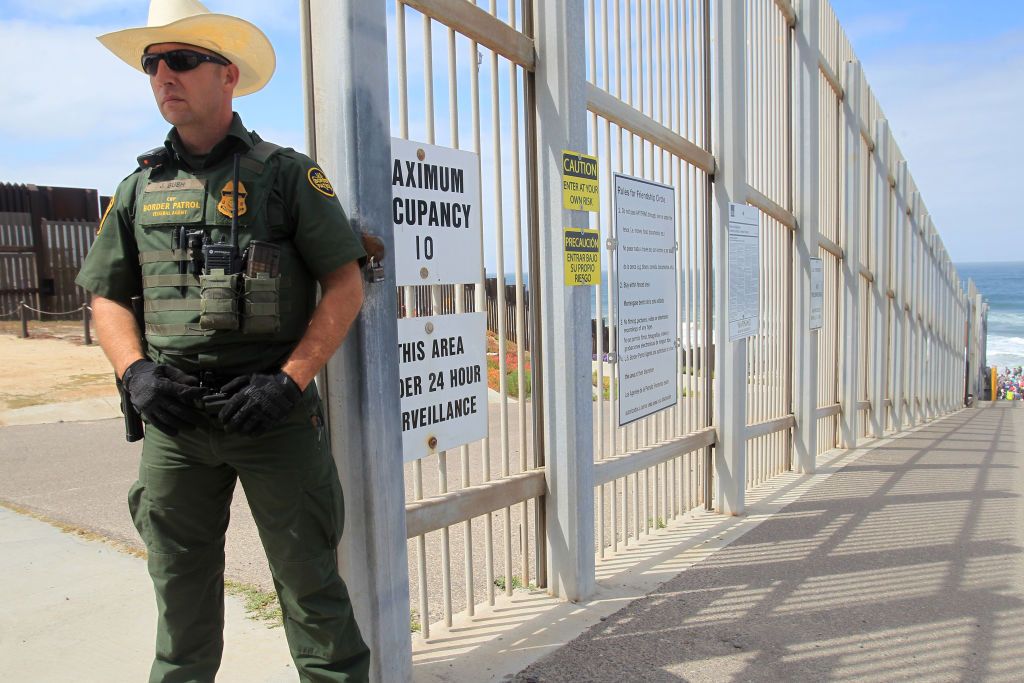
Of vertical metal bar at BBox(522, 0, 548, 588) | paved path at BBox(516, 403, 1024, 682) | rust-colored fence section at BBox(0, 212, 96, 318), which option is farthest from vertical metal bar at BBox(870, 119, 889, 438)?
rust-colored fence section at BBox(0, 212, 96, 318)

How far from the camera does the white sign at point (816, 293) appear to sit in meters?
7.47

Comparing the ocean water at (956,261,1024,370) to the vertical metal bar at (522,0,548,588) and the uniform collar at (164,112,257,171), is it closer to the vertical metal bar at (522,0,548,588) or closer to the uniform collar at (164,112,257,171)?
the vertical metal bar at (522,0,548,588)

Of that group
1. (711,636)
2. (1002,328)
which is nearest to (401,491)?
(711,636)

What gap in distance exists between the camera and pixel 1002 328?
77812mm

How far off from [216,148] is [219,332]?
51 centimetres

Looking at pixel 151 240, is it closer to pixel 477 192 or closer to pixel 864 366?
pixel 477 192

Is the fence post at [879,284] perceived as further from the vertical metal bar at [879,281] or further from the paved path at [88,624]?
the paved path at [88,624]

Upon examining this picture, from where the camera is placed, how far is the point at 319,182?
2.27 meters

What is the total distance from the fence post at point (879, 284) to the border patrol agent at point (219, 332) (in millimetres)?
9948

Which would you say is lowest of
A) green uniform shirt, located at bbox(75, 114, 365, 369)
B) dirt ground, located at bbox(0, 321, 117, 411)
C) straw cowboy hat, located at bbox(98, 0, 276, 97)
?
dirt ground, located at bbox(0, 321, 117, 411)

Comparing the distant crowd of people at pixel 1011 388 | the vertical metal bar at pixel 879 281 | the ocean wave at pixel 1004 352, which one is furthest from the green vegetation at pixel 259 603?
the ocean wave at pixel 1004 352

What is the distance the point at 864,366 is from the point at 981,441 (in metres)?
1.65

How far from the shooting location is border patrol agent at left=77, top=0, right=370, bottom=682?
209 centimetres

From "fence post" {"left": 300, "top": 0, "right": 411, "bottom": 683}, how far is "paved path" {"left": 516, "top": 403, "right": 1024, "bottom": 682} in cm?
78
